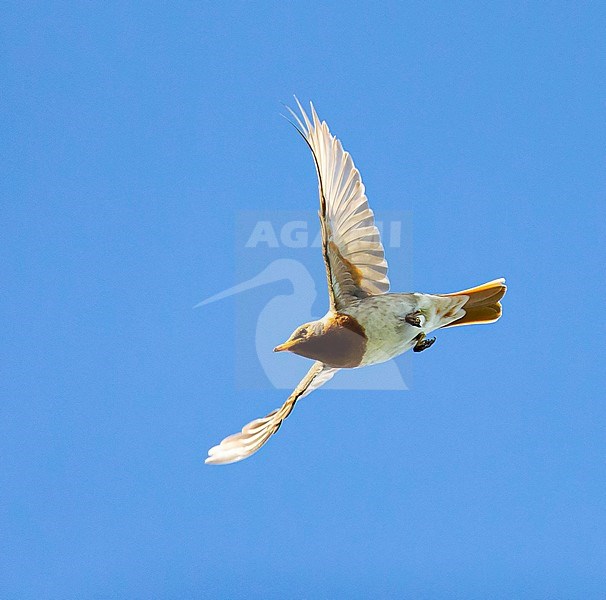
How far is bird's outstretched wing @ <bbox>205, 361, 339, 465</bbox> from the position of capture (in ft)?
10.1

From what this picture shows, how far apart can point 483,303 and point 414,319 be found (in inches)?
12.4

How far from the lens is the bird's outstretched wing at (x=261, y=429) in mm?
3066

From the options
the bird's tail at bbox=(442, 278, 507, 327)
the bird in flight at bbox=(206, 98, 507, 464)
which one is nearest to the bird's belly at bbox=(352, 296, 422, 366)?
the bird in flight at bbox=(206, 98, 507, 464)

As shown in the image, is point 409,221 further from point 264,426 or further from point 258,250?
point 264,426

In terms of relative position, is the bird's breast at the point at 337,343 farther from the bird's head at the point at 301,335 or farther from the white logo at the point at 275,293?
the white logo at the point at 275,293

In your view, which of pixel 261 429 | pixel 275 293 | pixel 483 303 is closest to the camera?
pixel 261 429

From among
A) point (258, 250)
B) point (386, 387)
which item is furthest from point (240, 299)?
point (386, 387)

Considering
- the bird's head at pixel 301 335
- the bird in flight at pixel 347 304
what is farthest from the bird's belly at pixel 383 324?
the bird's head at pixel 301 335

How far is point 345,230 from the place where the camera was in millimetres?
3123

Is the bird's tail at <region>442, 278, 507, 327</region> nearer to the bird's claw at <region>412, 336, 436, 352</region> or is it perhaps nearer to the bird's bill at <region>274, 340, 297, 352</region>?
the bird's claw at <region>412, 336, 436, 352</region>

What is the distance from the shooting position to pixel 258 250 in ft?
11.5

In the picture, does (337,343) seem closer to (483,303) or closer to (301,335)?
(301,335)

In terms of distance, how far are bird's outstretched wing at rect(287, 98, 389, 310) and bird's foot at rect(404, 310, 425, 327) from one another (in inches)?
4.1

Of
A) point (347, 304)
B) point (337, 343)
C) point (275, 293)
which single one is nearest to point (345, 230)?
point (347, 304)
